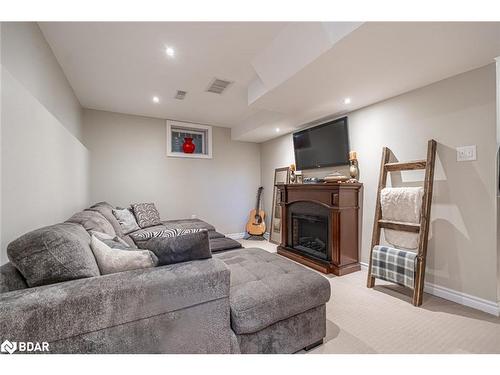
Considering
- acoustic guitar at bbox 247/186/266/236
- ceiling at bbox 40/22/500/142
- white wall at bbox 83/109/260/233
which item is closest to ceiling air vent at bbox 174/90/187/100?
ceiling at bbox 40/22/500/142

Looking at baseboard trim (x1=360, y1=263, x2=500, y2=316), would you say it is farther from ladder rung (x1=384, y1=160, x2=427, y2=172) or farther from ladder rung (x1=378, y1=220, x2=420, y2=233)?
ladder rung (x1=384, y1=160, x2=427, y2=172)

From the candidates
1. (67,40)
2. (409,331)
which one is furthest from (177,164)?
(409,331)

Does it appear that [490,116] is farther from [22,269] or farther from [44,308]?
[22,269]

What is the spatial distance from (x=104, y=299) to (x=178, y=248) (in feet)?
1.36

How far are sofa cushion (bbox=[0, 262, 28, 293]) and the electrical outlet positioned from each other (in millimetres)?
3335

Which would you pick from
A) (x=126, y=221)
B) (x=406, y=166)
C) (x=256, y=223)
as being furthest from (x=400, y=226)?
(x=126, y=221)

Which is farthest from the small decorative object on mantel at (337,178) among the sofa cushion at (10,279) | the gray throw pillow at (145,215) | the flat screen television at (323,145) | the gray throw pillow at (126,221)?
the sofa cushion at (10,279)

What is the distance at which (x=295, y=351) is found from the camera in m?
1.42

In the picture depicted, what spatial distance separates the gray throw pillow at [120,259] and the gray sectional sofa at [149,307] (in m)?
0.06

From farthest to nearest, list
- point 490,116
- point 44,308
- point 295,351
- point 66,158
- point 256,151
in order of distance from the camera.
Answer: point 256,151 → point 66,158 → point 490,116 → point 295,351 → point 44,308

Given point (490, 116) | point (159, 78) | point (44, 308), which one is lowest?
point (44, 308)

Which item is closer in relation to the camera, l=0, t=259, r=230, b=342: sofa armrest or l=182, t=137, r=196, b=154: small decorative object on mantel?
l=0, t=259, r=230, b=342: sofa armrest

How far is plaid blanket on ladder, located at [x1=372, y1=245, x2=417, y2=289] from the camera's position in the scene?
7.02 feet
